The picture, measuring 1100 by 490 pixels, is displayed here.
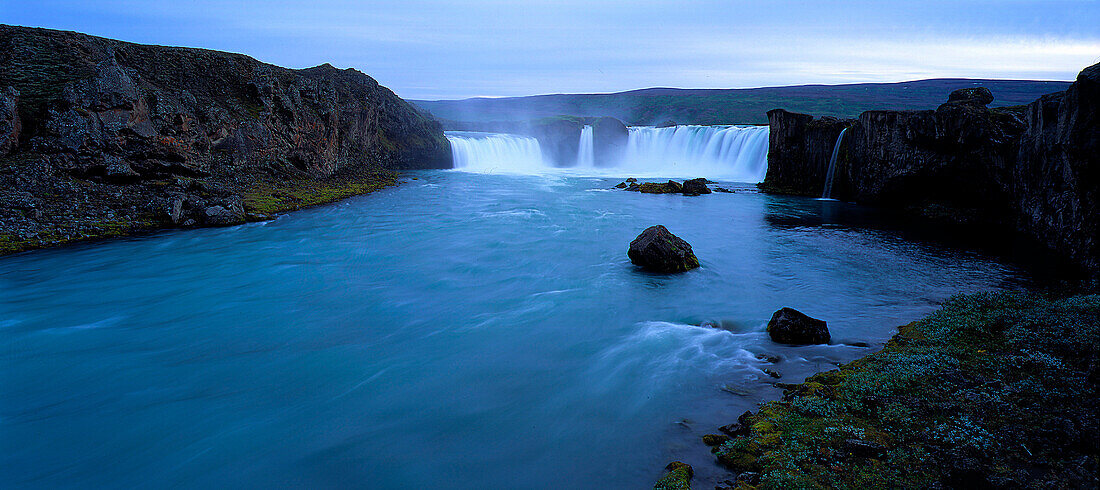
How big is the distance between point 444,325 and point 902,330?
9.43 meters

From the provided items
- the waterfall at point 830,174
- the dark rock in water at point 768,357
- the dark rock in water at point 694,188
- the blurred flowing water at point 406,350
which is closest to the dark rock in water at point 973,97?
the waterfall at point 830,174

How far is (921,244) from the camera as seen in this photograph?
19219mm

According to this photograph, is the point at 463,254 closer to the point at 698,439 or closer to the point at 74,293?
the point at 74,293

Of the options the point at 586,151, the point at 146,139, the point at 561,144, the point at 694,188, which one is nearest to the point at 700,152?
the point at 586,151

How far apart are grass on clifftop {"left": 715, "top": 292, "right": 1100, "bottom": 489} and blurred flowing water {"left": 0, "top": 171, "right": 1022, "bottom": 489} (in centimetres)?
81

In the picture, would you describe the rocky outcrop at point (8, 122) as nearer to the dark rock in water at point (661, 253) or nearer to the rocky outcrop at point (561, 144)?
the dark rock in water at point (661, 253)

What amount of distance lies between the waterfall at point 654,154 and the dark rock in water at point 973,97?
19.3 metres

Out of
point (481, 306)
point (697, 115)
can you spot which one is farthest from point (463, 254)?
point (697, 115)

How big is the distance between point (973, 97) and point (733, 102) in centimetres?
10706

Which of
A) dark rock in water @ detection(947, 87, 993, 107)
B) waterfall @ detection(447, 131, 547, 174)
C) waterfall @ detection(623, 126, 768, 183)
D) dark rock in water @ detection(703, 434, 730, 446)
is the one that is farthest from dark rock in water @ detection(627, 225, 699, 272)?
waterfall @ detection(447, 131, 547, 174)

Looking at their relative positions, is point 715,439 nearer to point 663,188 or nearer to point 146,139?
point 146,139

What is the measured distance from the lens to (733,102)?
12650cm

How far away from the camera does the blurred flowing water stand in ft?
21.6

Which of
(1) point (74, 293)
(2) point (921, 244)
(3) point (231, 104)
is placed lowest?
(2) point (921, 244)
